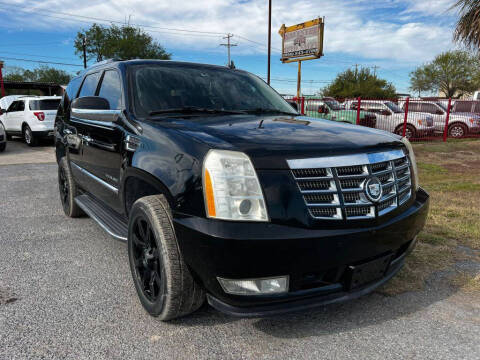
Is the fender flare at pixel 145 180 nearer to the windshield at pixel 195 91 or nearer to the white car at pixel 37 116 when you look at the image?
the windshield at pixel 195 91

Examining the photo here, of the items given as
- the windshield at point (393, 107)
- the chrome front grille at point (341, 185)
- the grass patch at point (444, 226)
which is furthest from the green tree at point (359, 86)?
the chrome front grille at point (341, 185)

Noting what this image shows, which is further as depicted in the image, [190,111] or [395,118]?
[395,118]

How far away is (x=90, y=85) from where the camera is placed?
4.09m

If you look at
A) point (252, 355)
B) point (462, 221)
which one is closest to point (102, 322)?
point (252, 355)

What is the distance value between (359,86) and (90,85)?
59861 millimetres

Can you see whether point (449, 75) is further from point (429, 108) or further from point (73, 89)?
point (73, 89)

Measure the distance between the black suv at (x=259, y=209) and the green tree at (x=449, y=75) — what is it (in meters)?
67.9

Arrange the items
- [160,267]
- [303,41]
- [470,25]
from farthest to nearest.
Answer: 1. [303,41]
2. [470,25]
3. [160,267]

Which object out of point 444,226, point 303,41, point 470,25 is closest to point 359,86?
point 303,41

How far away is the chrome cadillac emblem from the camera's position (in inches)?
82.4

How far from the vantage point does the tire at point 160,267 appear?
7.11 ft

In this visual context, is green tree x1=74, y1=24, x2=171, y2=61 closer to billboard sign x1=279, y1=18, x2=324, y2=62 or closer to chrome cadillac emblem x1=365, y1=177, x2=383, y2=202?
billboard sign x1=279, y1=18, x2=324, y2=62

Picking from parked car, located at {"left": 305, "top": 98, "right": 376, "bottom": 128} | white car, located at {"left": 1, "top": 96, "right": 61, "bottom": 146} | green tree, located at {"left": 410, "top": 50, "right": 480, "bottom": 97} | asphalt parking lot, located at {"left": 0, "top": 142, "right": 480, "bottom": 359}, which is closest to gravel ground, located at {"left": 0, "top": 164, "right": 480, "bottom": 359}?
asphalt parking lot, located at {"left": 0, "top": 142, "right": 480, "bottom": 359}

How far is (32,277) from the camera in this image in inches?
122
